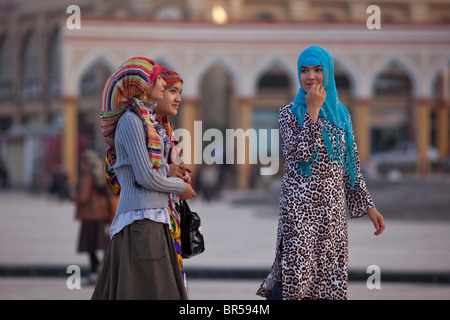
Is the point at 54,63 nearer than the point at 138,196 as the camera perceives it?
No

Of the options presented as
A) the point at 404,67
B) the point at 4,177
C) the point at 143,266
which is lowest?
the point at 143,266

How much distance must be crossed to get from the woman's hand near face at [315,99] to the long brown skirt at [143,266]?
3.50 ft

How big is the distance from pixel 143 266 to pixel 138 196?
0.37 m

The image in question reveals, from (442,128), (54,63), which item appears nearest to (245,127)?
(442,128)

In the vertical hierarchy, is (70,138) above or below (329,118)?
above

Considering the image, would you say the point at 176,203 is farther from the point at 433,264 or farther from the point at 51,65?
the point at 51,65

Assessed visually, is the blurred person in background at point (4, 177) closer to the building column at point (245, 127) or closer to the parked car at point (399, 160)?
the building column at point (245, 127)

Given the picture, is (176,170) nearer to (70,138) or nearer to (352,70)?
(70,138)

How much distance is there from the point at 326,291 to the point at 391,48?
27.7 metres

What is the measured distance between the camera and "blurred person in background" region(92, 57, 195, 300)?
13.5ft

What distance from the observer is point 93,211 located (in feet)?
30.5

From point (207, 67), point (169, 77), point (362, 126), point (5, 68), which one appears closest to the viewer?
point (169, 77)

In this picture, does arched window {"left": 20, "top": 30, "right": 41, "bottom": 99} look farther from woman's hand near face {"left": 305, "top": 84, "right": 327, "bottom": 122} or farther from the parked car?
woman's hand near face {"left": 305, "top": 84, "right": 327, "bottom": 122}
